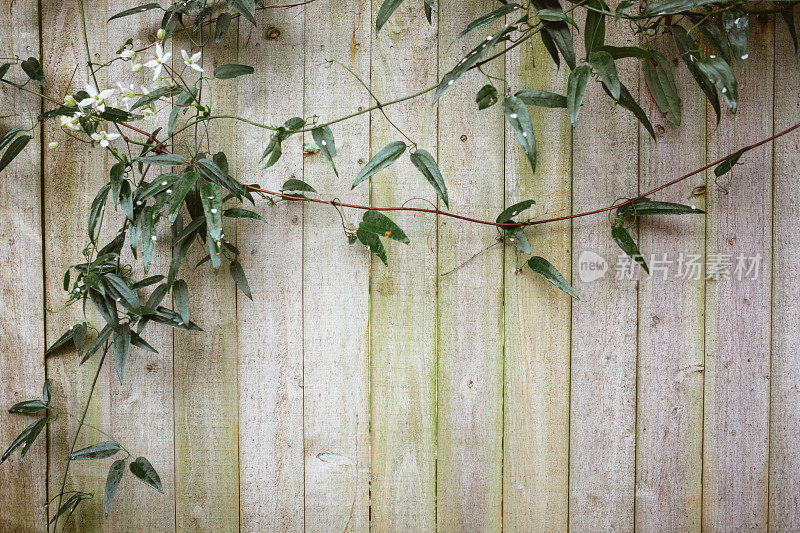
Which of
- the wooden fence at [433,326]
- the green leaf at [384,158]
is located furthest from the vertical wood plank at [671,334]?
Answer: the green leaf at [384,158]

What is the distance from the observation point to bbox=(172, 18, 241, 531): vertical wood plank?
117 cm

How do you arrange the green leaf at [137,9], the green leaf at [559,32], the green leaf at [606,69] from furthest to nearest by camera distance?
the green leaf at [137,9]
the green leaf at [559,32]
the green leaf at [606,69]

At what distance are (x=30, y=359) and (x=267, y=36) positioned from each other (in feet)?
3.00

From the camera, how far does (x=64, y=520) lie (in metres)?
1.19

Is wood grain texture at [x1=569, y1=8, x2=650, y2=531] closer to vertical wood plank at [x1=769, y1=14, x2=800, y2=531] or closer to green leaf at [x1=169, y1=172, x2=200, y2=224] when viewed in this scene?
vertical wood plank at [x1=769, y1=14, x2=800, y2=531]

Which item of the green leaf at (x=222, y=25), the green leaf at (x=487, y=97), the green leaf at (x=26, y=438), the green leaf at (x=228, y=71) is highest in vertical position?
the green leaf at (x=222, y=25)

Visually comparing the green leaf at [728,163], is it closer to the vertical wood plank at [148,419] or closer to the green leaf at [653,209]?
the green leaf at [653,209]

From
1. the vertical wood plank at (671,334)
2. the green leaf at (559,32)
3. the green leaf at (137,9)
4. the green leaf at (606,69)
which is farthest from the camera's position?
the vertical wood plank at (671,334)

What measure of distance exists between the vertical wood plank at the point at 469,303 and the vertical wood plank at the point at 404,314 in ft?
0.09

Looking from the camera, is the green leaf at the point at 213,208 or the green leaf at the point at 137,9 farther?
the green leaf at the point at 137,9

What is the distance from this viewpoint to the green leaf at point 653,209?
108cm

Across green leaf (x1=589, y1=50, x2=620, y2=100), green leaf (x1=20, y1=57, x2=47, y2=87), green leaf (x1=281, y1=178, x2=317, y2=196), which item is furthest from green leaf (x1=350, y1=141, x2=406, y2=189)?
green leaf (x1=20, y1=57, x2=47, y2=87)

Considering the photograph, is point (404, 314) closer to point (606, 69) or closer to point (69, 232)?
point (606, 69)

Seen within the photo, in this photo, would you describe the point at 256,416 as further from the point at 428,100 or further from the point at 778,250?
the point at 778,250
